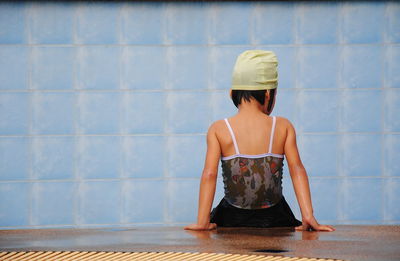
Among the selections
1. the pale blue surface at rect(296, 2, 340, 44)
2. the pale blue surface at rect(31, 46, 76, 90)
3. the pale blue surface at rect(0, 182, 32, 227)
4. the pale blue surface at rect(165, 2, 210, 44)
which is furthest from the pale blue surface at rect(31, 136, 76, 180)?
the pale blue surface at rect(296, 2, 340, 44)

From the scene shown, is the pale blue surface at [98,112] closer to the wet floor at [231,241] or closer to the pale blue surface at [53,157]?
the pale blue surface at [53,157]

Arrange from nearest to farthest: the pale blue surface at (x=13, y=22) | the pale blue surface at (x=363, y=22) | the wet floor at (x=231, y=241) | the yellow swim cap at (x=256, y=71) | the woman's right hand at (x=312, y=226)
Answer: the wet floor at (x=231, y=241) < the woman's right hand at (x=312, y=226) < the yellow swim cap at (x=256, y=71) < the pale blue surface at (x=13, y=22) < the pale blue surface at (x=363, y=22)

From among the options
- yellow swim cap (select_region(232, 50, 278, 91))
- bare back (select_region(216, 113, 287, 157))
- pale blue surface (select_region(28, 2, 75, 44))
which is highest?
pale blue surface (select_region(28, 2, 75, 44))

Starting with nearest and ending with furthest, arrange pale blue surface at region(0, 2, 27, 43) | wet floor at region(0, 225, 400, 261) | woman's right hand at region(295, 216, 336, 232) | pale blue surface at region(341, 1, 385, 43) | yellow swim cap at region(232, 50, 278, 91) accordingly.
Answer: wet floor at region(0, 225, 400, 261) < woman's right hand at region(295, 216, 336, 232) < yellow swim cap at region(232, 50, 278, 91) < pale blue surface at region(0, 2, 27, 43) < pale blue surface at region(341, 1, 385, 43)

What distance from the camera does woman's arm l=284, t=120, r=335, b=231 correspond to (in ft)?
6.86

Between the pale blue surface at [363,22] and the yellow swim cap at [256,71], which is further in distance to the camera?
the pale blue surface at [363,22]

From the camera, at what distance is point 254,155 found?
2240mm

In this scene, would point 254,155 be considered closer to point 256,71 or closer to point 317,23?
point 256,71

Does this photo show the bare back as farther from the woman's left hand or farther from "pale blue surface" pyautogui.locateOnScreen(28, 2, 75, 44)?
"pale blue surface" pyautogui.locateOnScreen(28, 2, 75, 44)

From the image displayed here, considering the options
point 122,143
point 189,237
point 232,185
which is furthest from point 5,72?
point 189,237

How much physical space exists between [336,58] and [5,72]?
1.87m

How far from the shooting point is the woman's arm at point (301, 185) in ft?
6.86

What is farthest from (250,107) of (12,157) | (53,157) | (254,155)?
(12,157)

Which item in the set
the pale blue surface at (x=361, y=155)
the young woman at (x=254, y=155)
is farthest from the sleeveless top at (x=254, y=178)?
the pale blue surface at (x=361, y=155)
